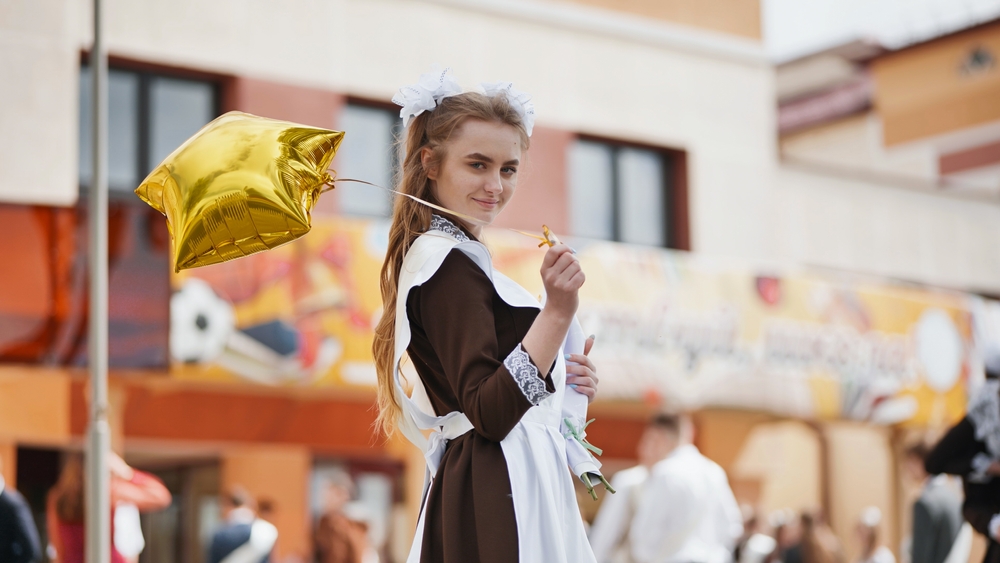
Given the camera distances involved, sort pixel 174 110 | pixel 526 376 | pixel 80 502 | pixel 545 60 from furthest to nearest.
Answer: pixel 545 60 → pixel 174 110 → pixel 80 502 → pixel 526 376

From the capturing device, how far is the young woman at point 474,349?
2.77m

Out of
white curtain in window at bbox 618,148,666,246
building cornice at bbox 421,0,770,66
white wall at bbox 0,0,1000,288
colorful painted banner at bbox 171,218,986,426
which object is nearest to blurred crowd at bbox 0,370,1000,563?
colorful painted banner at bbox 171,218,986,426

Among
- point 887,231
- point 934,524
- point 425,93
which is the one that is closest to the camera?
point 425,93

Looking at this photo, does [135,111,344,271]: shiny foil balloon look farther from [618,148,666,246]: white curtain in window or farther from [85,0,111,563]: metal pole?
[618,148,666,246]: white curtain in window

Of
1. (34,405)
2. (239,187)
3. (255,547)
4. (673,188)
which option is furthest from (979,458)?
(673,188)

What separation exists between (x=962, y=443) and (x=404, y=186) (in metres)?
2.96

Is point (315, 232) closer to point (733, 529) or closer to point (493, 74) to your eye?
point (493, 74)

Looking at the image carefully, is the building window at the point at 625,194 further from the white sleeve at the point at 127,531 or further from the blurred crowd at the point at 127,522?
the white sleeve at the point at 127,531

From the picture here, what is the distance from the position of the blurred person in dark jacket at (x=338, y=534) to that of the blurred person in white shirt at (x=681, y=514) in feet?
15.7

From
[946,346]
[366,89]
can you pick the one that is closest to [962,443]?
[366,89]

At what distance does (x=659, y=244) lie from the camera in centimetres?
1641

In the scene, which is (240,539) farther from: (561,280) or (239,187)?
(561,280)

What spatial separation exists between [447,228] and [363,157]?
1128 centimetres

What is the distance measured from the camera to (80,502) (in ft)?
31.0
